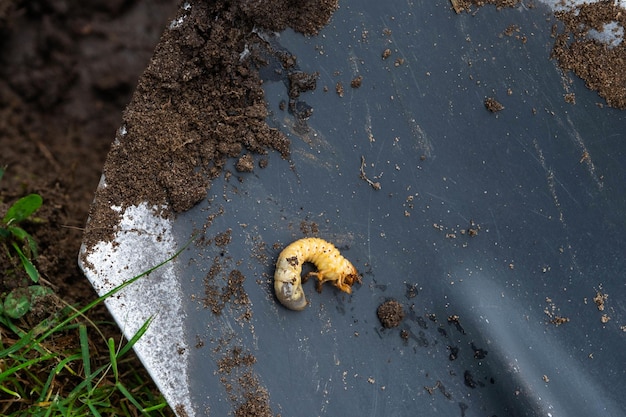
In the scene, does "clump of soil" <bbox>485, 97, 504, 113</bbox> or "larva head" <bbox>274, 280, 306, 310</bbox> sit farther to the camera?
"clump of soil" <bbox>485, 97, 504, 113</bbox>

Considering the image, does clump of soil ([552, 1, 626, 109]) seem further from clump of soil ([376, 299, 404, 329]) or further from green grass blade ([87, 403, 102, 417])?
green grass blade ([87, 403, 102, 417])

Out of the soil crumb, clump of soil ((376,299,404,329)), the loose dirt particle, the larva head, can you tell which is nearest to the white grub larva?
the larva head

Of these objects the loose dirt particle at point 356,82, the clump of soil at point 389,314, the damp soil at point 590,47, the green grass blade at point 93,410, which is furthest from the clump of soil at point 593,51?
the green grass blade at point 93,410

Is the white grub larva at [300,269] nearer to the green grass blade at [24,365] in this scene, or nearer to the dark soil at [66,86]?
the green grass blade at [24,365]

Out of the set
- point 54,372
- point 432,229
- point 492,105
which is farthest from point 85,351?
point 492,105

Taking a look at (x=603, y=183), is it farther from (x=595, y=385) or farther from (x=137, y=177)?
(x=137, y=177)

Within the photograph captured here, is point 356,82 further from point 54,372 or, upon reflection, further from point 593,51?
point 54,372
